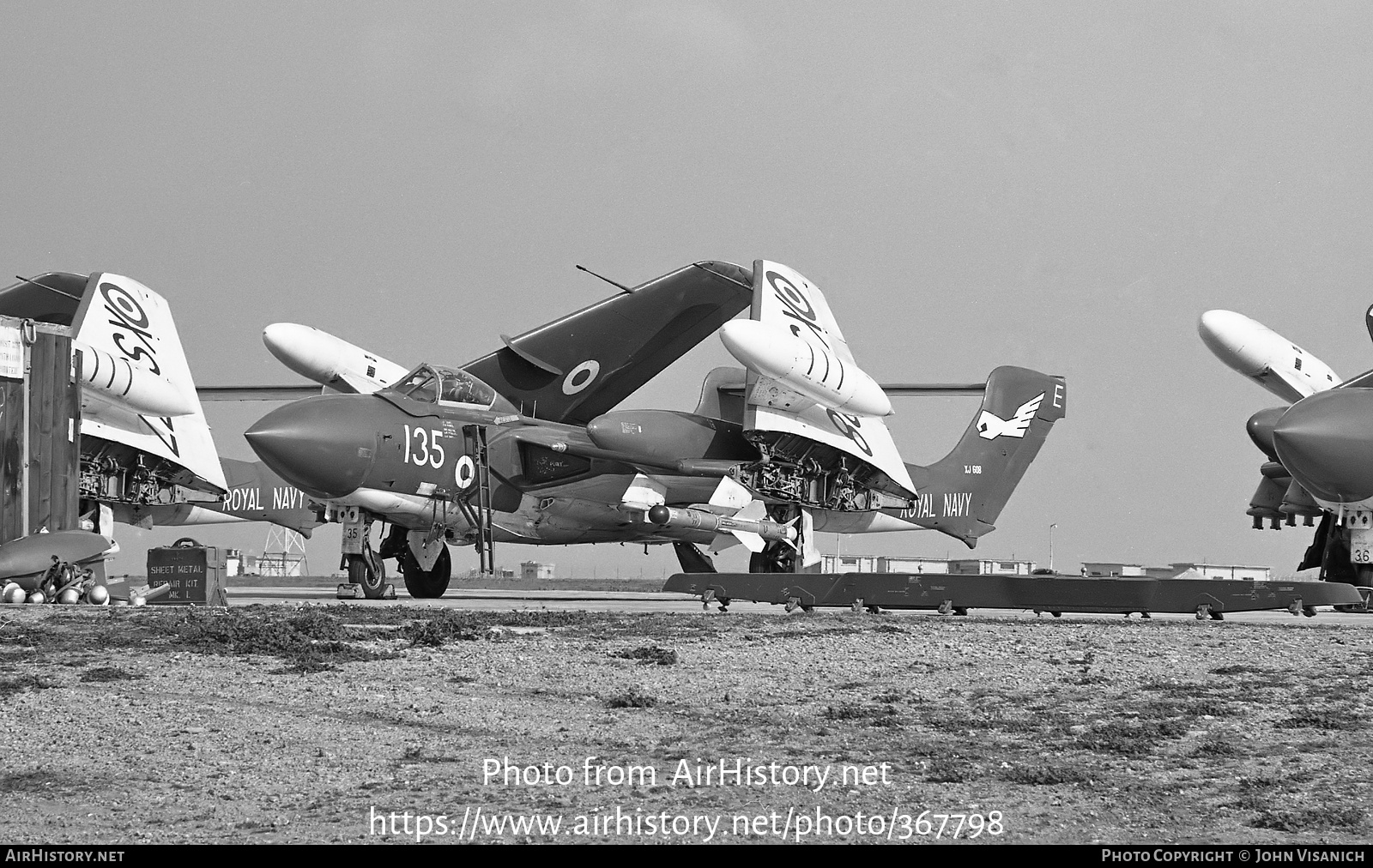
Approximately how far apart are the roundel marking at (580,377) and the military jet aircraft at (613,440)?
34mm

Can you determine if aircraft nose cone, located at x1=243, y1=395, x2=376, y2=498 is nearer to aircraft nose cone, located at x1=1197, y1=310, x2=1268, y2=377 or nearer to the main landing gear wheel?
the main landing gear wheel

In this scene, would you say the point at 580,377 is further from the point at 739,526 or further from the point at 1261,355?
the point at 1261,355

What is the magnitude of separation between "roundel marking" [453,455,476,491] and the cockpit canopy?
1.03 m

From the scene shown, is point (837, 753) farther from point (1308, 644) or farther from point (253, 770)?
point (1308, 644)

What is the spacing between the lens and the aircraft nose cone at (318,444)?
19.3m

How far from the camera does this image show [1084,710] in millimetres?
8336

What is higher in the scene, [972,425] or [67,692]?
[972,425]

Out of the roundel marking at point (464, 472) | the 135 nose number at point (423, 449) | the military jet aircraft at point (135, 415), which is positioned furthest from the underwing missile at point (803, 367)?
the military jet aircraft at point (135, 415)

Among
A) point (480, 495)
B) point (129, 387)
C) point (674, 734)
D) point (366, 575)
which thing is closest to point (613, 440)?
point (480, 495)

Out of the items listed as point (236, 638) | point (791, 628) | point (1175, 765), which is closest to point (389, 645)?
point (236, 638)

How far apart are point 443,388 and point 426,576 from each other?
308 centimetres

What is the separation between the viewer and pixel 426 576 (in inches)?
889
